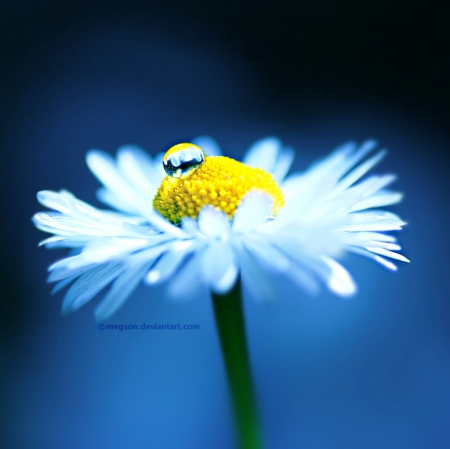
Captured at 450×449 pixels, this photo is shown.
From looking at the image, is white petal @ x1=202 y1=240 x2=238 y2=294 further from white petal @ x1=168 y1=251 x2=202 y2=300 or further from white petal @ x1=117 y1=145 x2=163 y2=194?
white petal @ x1=117 y1=145 x2=163 y2=194

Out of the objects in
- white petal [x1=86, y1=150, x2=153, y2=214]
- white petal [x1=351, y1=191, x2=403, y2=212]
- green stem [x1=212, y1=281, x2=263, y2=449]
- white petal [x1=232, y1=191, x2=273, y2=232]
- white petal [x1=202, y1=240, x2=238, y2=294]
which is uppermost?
white petal [x1=86, y1=150, x2=153, y2=214]

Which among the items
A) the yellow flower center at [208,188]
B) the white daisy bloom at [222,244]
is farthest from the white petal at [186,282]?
the yellow flower center at [208,188]

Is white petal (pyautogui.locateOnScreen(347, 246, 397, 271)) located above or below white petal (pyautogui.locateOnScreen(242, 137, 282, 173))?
below

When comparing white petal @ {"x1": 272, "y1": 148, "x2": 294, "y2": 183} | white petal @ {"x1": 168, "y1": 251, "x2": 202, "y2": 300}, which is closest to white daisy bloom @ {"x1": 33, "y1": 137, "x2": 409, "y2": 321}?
white petal @ {"x1": 168, "y1": 251, "x2": 202, "y2": 300}

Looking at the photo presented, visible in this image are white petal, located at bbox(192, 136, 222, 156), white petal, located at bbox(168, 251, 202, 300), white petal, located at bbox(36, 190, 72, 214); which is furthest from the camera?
white petal, located at bbox(192, 136, 222, 156)

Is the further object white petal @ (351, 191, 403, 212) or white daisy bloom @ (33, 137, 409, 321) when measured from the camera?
white petal @ (351, 191, 403, 212)

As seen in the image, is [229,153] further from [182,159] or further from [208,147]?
[182,159]

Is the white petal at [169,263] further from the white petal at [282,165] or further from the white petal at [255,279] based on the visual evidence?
the white petal at [282,165]

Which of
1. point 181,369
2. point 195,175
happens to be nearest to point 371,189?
point 195,175
